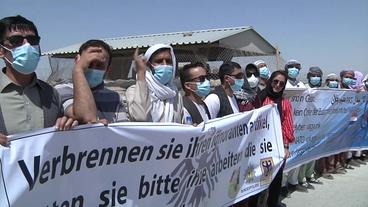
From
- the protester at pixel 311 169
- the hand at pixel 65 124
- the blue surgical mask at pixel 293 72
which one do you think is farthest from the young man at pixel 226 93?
the protester at pixel 311 169

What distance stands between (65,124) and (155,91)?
3.40 ft

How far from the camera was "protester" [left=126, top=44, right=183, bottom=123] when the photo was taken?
2768mm

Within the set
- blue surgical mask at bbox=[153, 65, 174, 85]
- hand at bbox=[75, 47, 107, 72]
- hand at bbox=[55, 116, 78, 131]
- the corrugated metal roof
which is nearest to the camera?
hand at bbox=[55, 116, 78, 131]

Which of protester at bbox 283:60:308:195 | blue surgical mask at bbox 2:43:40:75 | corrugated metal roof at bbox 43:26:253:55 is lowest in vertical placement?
protester at bbox 283:60:308:195

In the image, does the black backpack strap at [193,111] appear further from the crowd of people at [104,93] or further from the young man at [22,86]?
the young man at [22,86]

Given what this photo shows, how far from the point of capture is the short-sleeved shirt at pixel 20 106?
2178mm

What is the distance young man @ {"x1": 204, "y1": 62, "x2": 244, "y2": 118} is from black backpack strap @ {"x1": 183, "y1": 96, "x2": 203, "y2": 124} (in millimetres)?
376

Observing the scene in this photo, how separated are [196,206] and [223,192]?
43cm

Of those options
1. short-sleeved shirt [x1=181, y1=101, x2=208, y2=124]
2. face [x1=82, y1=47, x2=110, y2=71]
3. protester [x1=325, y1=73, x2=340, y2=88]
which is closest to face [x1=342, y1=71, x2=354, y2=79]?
protester [x1=325, y1=73, x2=340, y2=88]

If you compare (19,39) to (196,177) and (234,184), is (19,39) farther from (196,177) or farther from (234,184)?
(234,184)

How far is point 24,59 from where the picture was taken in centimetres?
222

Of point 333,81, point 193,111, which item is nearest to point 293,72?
point 333,81

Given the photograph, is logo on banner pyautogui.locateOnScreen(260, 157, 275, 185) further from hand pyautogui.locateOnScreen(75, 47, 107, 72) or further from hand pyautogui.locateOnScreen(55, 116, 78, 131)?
hand pyautogui.locateOnScreen(55, 116, 78, 131)

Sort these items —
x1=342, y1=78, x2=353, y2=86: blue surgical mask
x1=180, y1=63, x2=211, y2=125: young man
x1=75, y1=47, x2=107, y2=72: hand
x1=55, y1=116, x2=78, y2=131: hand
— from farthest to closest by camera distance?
x1=342, y1=78, x2=353, y2=86: blue surgical mask, x1=180, y1=63, x2=211, y2=125: young man, x1=75, y1=47, x2=107, y2=72: hand, x1=55, y1=116, x2=78, y2=131: hand
